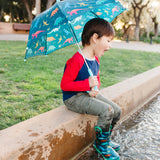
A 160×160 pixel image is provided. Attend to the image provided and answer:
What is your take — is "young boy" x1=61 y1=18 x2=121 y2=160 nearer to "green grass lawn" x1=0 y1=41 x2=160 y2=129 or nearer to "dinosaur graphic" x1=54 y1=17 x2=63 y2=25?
"dinosaur graphic" x1=54 y1=17 x2=63 y2=25

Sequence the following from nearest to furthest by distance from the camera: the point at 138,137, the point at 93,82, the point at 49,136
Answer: the point at 49,136 → the point at 93,82 → the point at 138,137

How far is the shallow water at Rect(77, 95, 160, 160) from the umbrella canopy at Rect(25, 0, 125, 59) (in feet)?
3.97

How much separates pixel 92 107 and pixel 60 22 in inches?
33.2

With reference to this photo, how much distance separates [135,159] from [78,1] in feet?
5.36

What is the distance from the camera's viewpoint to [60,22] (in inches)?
76.3

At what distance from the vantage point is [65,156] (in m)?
1.99

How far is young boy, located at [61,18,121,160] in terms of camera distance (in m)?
2.08

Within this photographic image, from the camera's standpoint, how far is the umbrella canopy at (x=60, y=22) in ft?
6.37

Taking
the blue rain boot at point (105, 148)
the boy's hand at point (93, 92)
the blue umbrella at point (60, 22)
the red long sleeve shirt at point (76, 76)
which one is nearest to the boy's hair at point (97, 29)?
the blue umbrella at point (60, 22)

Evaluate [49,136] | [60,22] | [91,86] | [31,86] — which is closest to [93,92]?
[91,86]

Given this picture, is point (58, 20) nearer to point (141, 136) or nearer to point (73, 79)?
point (73, 79)

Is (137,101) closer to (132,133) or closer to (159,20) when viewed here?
(132,133)

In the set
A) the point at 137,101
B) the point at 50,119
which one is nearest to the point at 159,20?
the point at 137,101

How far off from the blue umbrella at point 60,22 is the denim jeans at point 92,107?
22.9 inches
